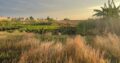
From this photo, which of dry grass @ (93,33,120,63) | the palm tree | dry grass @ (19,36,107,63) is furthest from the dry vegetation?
the palm tree

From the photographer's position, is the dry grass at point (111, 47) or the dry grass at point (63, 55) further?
the dry grass at point (111, 47)

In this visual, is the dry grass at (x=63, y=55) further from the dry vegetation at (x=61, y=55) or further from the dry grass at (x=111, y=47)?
the dry grass at (x=111, y=47)

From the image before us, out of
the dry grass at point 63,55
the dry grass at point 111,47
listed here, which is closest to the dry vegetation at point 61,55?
the dry grass at point 63,55

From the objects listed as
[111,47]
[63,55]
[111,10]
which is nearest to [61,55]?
[63,55]

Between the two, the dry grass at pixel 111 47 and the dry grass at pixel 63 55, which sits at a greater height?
the dry grass at pixel 63 55

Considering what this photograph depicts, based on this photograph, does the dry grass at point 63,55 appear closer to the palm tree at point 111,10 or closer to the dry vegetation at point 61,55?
the dry vegetation at point 61,55

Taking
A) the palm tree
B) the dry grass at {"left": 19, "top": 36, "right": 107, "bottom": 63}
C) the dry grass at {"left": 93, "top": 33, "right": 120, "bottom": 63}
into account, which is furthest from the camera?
the palm tree

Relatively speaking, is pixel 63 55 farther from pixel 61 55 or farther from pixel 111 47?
pixel 111 47

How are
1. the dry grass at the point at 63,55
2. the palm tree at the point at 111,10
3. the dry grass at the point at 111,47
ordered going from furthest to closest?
the palm tree at the point at 111,10 < the dry grass at the point at 111,47 < the dry grass at the point at 63,55

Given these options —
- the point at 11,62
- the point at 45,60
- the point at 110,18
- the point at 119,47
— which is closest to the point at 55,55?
the point at 45,60

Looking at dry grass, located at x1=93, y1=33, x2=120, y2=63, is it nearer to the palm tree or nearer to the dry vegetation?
the dry vegetation

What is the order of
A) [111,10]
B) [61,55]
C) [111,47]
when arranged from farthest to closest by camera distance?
[111,10] < [111,47] < [61,55]

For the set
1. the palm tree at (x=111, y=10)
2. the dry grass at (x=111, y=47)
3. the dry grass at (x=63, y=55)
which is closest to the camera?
the dry grass at (x=63, y=55)

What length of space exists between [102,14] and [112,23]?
5.41m
